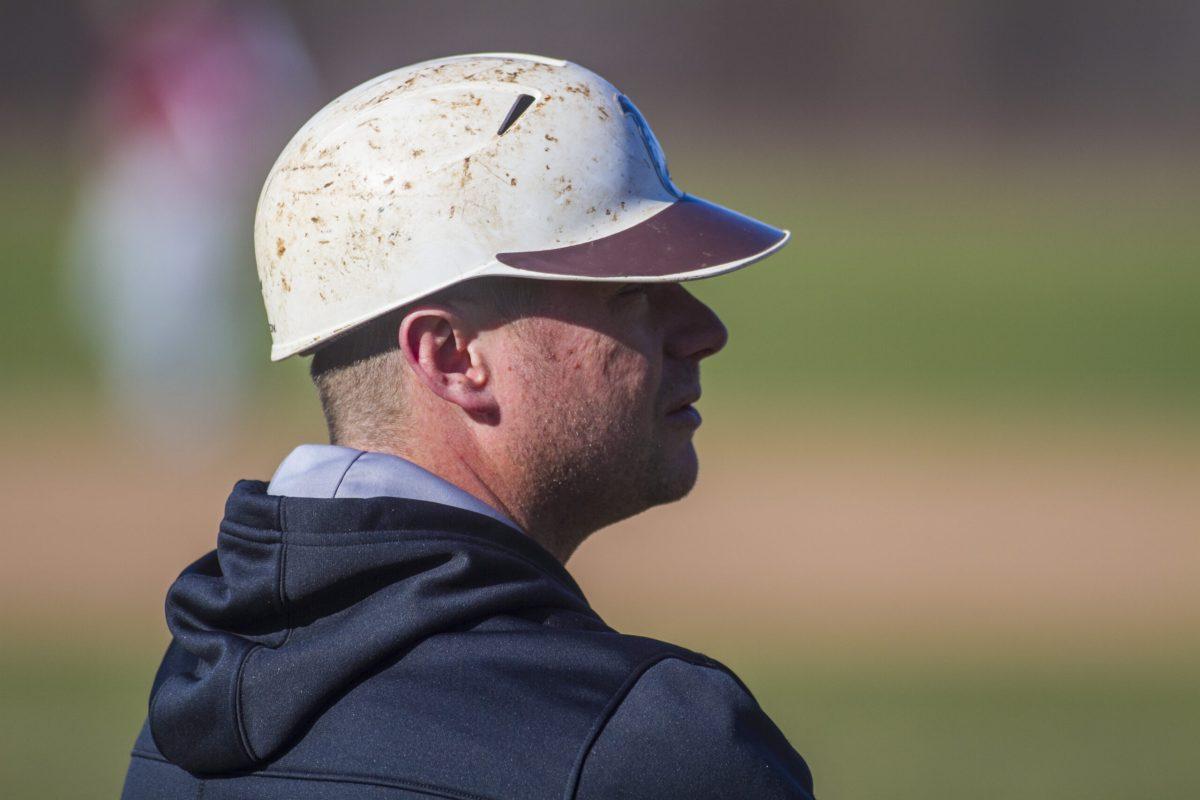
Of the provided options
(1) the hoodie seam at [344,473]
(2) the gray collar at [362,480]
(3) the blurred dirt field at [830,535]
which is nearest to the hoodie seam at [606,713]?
(2) the gray collar at [362,480]

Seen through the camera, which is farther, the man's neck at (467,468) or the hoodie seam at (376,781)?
the man's neck at (467,468)

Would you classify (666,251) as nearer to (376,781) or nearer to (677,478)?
(677,478)

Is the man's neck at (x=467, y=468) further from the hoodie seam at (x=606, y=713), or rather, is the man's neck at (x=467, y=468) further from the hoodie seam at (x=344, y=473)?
the hoodie seam at (x=606, y=713)

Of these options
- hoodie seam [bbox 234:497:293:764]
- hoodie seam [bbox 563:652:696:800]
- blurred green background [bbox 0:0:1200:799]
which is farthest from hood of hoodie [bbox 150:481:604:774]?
blurred green background [bbox 0:0:1200:799]

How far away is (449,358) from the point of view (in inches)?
84.9

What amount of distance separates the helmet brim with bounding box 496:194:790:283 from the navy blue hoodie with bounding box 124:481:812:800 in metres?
0.41

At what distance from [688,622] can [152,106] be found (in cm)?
756

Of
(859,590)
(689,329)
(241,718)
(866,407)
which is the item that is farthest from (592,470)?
(866,407)

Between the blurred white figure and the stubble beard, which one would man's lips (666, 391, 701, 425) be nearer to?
the stubble beard

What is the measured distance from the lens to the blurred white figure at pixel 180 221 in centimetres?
1288

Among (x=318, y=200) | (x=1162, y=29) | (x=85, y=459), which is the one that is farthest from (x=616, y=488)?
(x=1162, y=29)

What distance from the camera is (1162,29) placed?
2878cm

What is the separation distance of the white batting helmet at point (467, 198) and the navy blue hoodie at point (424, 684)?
42 cm

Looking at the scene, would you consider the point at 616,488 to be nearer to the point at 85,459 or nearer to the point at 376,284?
the point at 376,284
